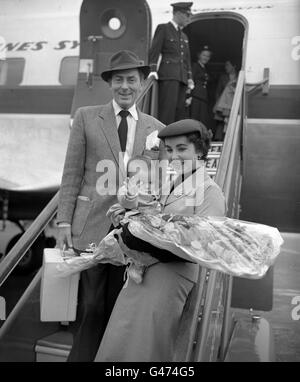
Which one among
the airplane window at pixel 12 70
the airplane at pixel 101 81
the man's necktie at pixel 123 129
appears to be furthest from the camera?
the airplane window at pixel 12 70

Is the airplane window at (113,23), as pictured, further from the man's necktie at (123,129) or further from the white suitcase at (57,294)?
the white suitcase at (57,294)

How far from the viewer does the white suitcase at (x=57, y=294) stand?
261 centimetres

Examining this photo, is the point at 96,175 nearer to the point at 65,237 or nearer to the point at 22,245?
the point at 65,237

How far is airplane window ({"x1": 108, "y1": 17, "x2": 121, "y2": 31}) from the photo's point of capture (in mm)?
5645

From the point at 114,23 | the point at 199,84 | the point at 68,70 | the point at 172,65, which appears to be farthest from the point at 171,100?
the point at 68,70

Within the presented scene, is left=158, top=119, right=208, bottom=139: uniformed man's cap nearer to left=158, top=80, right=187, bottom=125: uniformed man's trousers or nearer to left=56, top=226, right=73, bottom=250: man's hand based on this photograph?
left=56, top=226, right=73, bottom=250: man's hand

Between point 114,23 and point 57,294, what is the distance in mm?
3678

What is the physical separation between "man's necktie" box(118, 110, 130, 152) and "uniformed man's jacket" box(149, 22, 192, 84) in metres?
2.49

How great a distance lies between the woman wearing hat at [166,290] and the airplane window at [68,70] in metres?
5.12

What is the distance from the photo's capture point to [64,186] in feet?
9.18

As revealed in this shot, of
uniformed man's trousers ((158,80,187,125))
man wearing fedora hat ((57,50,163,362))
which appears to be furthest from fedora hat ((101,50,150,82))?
uniformed man's trousers ((158,80,187,125))

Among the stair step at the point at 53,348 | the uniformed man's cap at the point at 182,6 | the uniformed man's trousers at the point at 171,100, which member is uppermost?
the uniformed man's cap at the point at 182,6

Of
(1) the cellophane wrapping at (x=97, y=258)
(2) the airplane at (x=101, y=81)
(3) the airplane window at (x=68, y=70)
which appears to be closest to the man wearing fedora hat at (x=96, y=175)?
(1) the cellophane wrapping at (x=97, y=258)

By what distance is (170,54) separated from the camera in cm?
538
